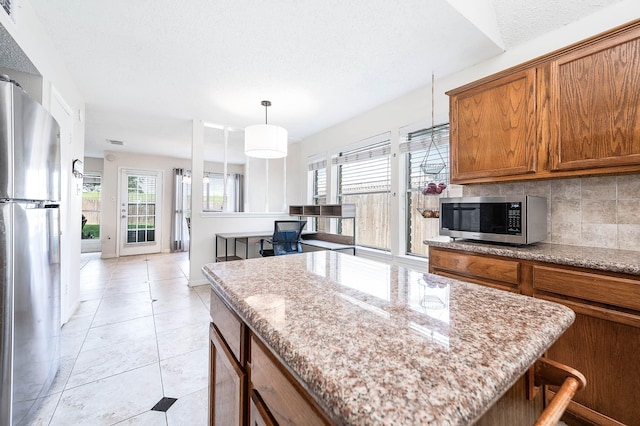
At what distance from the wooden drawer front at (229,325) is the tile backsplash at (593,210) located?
228cm

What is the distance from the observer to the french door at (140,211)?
250 inches

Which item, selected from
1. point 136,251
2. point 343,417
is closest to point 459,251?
point 343,417

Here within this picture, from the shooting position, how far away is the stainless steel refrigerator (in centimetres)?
121

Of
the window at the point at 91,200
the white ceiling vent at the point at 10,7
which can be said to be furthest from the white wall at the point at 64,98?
the window at the point at 91,200

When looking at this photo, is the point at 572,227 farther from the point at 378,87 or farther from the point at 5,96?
the point at 5,96

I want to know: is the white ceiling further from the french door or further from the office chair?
the french door

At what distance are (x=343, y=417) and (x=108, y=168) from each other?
7.63m

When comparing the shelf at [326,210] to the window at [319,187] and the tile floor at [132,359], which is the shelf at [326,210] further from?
the tile floor at [132,359]

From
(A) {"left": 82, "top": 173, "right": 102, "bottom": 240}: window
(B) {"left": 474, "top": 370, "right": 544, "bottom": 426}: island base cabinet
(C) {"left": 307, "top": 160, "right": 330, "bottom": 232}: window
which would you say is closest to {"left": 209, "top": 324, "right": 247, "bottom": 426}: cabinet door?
(B) {"left": 474, "top": 370, "right": 544, "bottom": 426}: island base cabinet

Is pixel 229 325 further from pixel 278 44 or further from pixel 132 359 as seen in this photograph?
pixel 278 44

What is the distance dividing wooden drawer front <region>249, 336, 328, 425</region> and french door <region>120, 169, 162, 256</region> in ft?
23.1

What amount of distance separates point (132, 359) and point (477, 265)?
2586mm

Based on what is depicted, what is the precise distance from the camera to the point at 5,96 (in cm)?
122

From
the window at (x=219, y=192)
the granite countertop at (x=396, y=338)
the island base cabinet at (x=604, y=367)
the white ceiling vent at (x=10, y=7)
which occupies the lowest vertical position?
the island base cabinet at (x=604, y=367)
